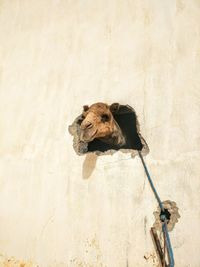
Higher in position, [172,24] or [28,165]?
[172,24]

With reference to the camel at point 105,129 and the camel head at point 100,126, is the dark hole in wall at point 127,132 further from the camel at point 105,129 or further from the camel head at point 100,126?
the camel head at point 100,126

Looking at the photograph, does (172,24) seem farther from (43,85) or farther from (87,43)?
(43,85)

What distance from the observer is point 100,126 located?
2295mm

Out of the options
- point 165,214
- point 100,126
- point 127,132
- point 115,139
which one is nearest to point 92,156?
point 115,139

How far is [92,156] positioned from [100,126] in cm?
38

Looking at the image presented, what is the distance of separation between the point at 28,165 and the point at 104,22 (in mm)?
1670

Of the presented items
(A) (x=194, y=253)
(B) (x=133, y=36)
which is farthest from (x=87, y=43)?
(A) (x=194, y=253)

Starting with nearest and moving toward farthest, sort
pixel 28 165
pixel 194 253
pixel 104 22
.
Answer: pixel 194 253, pixel 28 165, pixel 104 22

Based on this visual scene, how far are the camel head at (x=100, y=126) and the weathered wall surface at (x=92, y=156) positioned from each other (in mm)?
187

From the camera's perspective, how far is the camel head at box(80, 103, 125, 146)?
2.23 m

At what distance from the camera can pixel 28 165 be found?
2865 millimetres

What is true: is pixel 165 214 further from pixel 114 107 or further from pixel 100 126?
pixel 114 107

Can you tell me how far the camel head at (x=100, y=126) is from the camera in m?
2.23

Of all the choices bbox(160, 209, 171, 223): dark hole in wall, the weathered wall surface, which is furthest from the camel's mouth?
bbox(160, 209, 171, 223): dark hole in wall
